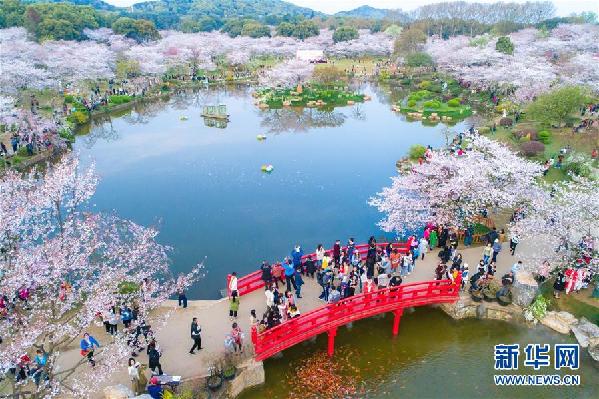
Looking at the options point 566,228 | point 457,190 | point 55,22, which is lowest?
point 566,228

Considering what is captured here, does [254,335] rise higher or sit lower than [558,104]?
lower

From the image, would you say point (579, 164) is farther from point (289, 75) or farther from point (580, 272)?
point (289, 75)

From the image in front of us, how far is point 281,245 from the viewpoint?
21859 millimetres

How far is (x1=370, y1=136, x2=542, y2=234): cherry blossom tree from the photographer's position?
19.3m

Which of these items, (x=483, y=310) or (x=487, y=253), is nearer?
(x=483, y=310)

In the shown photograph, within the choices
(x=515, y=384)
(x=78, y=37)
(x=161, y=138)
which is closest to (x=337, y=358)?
(x=515, y=384)

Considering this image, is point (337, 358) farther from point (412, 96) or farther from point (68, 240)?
point (412, 96)

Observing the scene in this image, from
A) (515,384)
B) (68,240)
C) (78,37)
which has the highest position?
(78,37)

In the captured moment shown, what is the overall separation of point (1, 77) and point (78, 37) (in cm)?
3602

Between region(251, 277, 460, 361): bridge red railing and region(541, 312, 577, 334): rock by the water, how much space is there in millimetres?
3437

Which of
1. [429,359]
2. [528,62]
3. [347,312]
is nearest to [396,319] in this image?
[429,359]

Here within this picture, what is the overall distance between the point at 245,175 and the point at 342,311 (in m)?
17.9

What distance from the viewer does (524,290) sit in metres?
16.3

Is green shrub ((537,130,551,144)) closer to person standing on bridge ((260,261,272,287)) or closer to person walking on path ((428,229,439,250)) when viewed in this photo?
person walking on path ((428,229,439,250))
